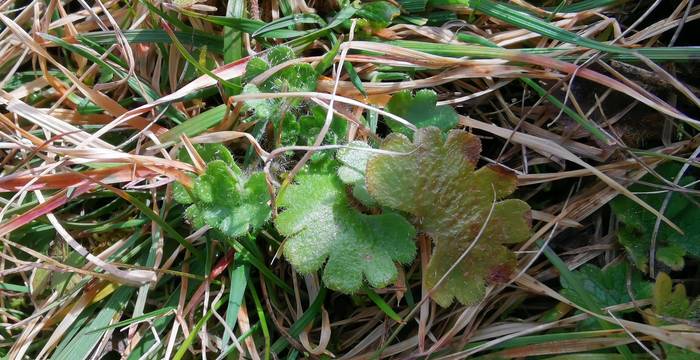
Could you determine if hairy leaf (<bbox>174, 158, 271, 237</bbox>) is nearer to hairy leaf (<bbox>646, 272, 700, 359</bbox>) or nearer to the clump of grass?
the clump of grass

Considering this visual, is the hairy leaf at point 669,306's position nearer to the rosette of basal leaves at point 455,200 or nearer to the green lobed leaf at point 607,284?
the green lobed leaf at point 607,284

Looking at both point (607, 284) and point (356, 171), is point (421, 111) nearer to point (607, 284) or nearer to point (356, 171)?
point (356, 171)

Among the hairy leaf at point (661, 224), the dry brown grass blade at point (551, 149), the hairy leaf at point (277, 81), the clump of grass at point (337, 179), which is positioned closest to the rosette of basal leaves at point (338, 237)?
the clump of grass at point (337, 179)

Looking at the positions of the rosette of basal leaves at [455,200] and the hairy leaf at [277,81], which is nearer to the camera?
the rosette of basal leaves at [455,200]

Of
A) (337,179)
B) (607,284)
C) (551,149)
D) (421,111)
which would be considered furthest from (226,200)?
(607,284)

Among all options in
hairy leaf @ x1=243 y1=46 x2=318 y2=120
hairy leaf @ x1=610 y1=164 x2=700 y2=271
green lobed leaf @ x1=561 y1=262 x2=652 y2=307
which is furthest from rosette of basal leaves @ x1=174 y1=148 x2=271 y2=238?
hairy leaf @ x1=610 y1=164 x2=700 y2=271

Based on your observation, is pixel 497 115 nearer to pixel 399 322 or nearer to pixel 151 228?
pixel 399 322

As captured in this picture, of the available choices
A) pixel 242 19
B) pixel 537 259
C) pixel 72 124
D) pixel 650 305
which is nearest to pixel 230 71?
pixel 242 19
